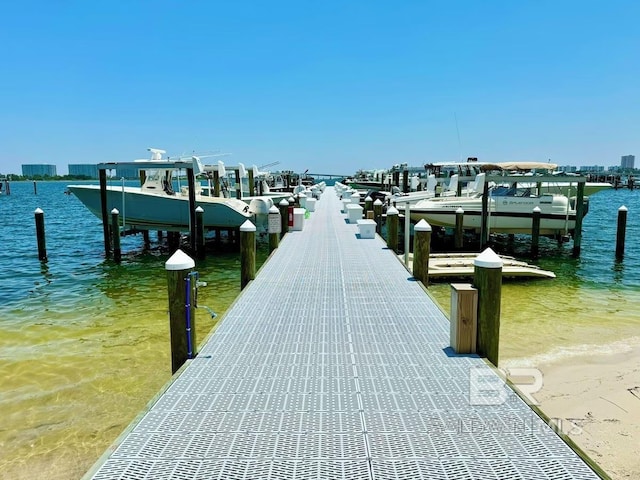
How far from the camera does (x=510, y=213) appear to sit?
72.7 ft

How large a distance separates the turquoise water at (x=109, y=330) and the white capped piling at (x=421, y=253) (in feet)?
6.79

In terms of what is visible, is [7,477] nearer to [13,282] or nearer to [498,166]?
[13,282]

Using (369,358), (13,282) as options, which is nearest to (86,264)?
(13,282)

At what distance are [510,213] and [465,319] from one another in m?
18.5

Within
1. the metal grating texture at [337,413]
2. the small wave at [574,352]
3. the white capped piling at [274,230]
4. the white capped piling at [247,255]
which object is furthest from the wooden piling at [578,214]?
the white capped piling at [247,255]

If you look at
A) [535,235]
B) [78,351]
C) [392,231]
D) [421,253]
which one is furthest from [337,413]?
[535,235]

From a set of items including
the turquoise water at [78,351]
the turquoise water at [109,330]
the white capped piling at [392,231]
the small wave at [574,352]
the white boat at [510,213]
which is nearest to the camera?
the turquoise water at [78,351]

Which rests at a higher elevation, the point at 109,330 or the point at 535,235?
the point at 535,235

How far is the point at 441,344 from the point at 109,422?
4662 mm

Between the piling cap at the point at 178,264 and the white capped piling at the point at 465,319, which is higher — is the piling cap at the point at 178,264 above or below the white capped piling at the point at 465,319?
above

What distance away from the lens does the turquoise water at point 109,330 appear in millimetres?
6301

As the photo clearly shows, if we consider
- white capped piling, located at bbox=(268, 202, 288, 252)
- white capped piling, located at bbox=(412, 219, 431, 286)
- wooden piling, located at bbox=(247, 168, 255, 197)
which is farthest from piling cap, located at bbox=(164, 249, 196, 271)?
wooden piling, located at bbox=(247, 168, 255, 197)

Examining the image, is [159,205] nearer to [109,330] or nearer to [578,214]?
[109,330]

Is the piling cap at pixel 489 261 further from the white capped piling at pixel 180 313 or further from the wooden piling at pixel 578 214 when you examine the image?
the wooden piling at pixel 578 214
